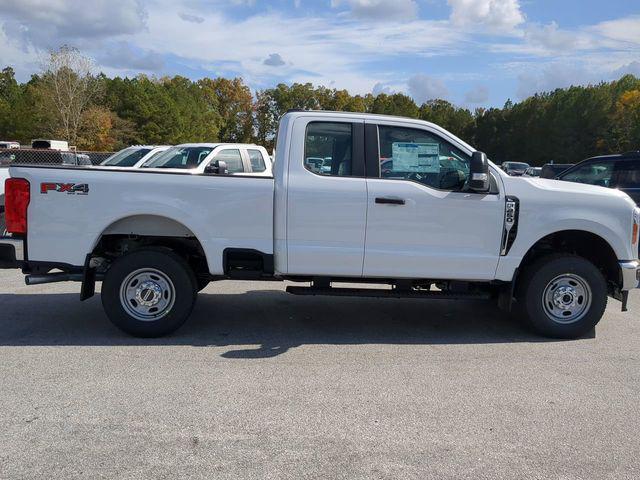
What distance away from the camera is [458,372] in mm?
5055

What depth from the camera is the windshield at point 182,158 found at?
12695 millimetres

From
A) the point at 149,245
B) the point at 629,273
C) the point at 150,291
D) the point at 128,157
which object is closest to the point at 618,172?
the point at 629,273

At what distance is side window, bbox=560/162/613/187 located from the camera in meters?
10.3

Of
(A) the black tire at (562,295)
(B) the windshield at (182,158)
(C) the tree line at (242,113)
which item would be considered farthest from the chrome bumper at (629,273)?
(C) the tree line at (242,113)

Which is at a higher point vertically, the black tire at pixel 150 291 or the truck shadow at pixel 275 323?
the black tire at pixel 150 291

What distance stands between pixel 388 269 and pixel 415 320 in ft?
4.17

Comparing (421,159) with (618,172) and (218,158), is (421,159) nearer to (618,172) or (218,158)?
(618,172)

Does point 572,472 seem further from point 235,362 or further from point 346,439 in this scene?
point 235,362

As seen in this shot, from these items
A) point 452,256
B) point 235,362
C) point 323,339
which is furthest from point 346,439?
point 452,256

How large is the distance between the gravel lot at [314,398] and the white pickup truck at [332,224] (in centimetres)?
53

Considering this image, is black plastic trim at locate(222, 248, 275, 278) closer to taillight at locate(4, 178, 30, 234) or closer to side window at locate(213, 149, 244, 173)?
taillight at locate(4, 178, 30, 234)

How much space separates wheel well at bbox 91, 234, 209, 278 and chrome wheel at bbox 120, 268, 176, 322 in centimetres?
33

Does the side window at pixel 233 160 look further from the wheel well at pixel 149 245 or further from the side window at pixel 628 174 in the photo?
the side window at pixel 628 174

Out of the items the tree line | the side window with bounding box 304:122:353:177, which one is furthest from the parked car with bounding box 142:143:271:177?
the tree line
